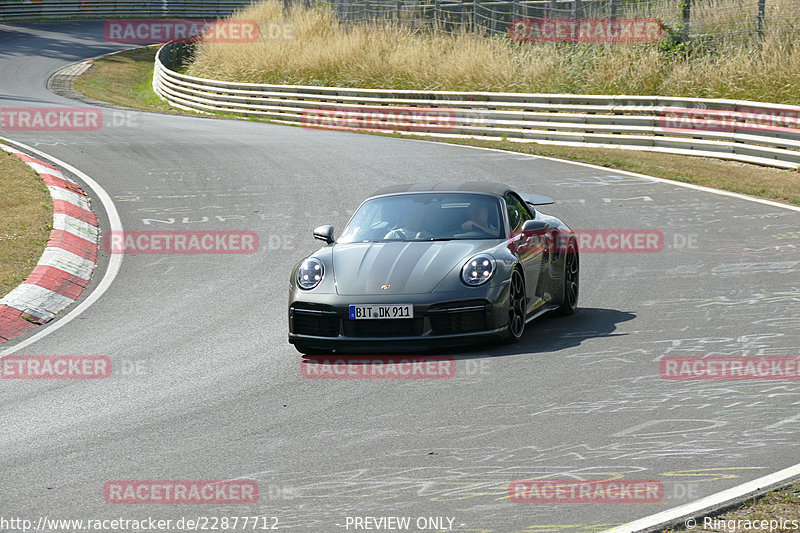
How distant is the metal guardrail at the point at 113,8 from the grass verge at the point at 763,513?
5987cm

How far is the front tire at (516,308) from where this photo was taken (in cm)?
882

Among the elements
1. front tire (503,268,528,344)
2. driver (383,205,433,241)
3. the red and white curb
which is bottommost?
the red and white curb

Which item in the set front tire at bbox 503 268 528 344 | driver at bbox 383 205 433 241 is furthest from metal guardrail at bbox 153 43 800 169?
front tire at bbox 503 268 528 344

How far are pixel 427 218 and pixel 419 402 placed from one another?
2.78 m

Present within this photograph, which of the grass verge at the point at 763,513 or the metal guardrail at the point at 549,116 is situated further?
the metal guardrail at the point at 549,116

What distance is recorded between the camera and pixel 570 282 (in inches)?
407

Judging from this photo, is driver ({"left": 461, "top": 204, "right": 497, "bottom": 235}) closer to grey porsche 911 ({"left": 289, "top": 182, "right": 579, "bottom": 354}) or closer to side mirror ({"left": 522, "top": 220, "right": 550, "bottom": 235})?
grey porsche 911 ({"left": 289, "top": 182, "right": 579, "bottom": 354})

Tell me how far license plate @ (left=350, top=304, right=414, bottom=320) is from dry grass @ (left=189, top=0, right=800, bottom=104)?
1690cm

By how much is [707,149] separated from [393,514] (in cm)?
1790

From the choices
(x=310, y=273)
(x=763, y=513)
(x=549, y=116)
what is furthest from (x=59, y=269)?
(x=549, y=116)

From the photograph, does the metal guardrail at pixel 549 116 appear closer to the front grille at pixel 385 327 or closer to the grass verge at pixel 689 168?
the grass verge at pixel 689 168

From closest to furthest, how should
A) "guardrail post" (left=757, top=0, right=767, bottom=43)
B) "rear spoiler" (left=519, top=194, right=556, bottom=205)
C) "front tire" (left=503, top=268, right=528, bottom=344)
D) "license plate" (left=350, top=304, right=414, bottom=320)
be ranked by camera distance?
1. "license plate" (left=350, top=304, right=414, bottom=320)
2. "front tire" (left=503, top=268, right=528, bottom=344)
3. "rear spoiler" (left=519, top=194, right=556, bottom=205)
4. "guardrail post" (left=757, top=0, right=767, bottom=43)

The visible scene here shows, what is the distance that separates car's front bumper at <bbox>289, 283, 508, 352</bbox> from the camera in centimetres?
845

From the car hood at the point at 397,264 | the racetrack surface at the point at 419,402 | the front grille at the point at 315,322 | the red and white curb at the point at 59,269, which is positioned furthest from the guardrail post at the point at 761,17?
the front grille at the point at 315,322
